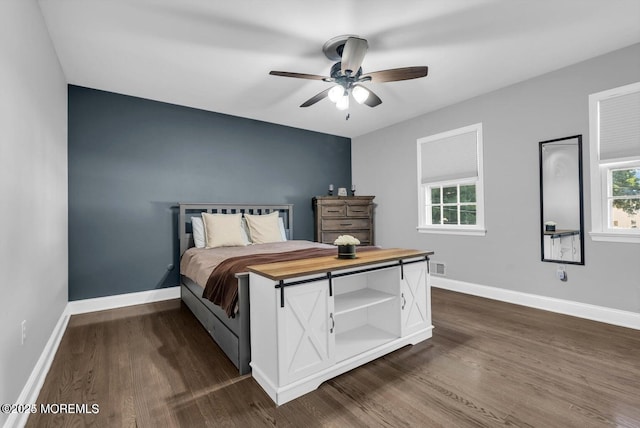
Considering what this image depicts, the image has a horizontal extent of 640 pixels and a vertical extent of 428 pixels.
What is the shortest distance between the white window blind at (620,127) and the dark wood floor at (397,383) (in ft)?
5.49


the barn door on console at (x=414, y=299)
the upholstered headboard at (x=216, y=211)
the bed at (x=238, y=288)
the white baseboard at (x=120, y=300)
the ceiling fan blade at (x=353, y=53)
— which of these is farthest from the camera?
the upholstered headboard at (x=216, y=211)

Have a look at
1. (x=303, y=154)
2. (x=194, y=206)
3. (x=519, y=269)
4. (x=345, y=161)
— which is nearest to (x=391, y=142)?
(x=345, y=161)

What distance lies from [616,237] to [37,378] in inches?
190

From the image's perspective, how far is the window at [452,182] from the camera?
13.0 ft

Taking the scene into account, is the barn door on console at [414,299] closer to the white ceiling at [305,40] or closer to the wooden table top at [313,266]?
the wooden table top at [313,266]

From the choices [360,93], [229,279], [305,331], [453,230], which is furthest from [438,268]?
[229,279]

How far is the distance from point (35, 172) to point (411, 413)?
2905mm

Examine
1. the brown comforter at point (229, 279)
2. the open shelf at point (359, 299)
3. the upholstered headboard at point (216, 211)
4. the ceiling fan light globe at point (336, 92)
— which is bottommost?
the open shelf at point (359, 299)

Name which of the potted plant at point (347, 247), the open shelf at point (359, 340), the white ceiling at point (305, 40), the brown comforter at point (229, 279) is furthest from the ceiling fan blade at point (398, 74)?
the open shelf at point (359, 340)

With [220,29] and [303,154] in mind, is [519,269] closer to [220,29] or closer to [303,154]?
[303,154]

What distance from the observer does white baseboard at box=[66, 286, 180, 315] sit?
3.36 metres

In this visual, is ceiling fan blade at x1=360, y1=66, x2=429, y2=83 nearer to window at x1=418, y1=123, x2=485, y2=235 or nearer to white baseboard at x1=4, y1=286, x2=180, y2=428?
window at x1=418, y1=123, x2=485, y2=235

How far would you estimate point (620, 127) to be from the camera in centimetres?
281

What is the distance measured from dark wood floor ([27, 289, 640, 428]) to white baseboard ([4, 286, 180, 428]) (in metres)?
0.06
